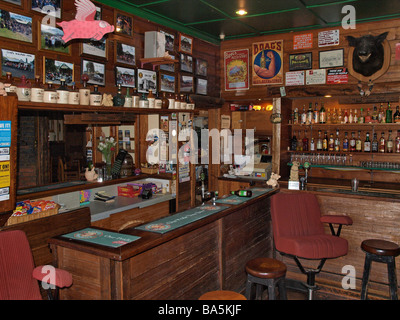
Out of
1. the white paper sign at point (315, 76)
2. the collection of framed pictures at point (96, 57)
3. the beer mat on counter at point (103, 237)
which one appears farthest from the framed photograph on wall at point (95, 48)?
the white paper sign at point (315, 76)

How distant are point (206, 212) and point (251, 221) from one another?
2.78ft

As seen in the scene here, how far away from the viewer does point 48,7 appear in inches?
151

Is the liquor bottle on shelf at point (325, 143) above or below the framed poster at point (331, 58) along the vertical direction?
below

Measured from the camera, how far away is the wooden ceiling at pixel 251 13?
16.1ft

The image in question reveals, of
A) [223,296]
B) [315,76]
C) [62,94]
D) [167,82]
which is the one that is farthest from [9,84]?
[315,76]

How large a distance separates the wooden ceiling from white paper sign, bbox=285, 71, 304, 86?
0.77 m

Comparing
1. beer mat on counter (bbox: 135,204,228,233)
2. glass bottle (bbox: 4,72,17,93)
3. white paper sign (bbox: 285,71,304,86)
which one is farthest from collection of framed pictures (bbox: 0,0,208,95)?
beer mat on counter (bbox: 135,204,228,233)

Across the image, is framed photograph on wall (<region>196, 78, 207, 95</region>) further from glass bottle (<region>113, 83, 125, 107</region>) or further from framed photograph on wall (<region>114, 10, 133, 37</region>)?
glass bottle (<region>113, 83, 125, 107</region>)

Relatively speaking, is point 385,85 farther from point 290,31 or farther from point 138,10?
point 138,10

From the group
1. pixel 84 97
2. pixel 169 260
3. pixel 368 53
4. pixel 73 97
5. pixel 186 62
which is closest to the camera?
pixel 169 260

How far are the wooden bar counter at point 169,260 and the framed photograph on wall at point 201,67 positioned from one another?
11.1 ft

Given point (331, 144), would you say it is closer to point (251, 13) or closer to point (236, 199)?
point (251, 13)

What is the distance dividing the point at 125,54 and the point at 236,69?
8.62 feet

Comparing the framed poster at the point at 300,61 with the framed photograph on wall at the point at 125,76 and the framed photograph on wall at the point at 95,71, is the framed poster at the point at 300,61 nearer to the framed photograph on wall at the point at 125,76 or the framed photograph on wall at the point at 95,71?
the framed photograph on wall at the point at 125,76
